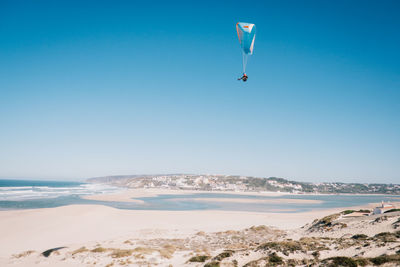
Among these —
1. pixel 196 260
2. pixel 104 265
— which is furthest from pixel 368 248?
pixel 104 265

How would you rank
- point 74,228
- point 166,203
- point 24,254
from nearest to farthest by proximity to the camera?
point 24,254, point 74,228, point 166,203

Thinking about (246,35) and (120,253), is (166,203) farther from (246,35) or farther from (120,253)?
(246,35)

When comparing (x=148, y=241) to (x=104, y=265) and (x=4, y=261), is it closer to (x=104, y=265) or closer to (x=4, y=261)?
(x=104, y=265)

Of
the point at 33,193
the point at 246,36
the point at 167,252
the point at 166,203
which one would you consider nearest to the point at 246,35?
the point at 246,36

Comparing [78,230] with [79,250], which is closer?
[79,250]

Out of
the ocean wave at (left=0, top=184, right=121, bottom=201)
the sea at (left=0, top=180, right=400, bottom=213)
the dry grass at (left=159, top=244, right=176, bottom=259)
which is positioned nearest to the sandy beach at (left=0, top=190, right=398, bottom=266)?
the dry grass at (left=159, top=244, right=176, bottom=259)

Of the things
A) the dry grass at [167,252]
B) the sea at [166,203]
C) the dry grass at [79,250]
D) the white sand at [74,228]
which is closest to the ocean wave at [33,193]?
the sea at [166,203]

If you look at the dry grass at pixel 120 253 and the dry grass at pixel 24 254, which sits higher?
the dry grass at pixel 120 253

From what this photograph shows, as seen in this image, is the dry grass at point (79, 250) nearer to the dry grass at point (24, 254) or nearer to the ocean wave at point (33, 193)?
the dry grass at point (24, 254)

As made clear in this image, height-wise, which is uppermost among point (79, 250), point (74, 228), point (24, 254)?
point (79, 250)
